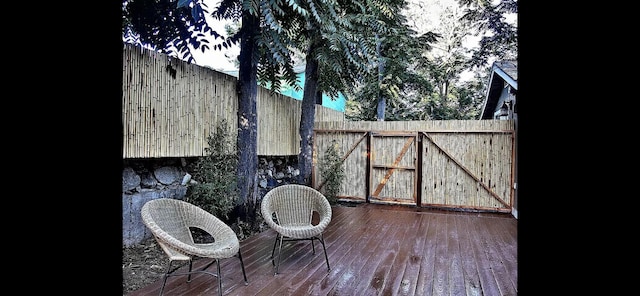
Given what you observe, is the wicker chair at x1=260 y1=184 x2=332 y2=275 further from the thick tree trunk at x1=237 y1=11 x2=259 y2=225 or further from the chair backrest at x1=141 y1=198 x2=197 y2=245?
the thick tree trunk at x1=237 y1=11 x2=259 y2=225

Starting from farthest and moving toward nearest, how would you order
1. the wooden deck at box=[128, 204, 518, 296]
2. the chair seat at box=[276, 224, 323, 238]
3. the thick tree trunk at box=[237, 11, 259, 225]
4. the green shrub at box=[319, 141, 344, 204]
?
the green shrub at box=[319, 141, 344, 204] → the thick tree trunk at box=[237, 11, 259, 225] → the chair seat at box=[276, 224, 323, 238] → the wooden deck at box=[128, 204, 518, 296]

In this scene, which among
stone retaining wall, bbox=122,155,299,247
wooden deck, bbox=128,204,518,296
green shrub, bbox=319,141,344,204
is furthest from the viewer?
green shrub, bbox=319,141,344,204

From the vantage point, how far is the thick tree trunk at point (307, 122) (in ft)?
21.0

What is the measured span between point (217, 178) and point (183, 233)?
1.25 m

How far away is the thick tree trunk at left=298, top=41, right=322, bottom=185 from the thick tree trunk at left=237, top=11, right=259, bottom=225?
1.83 meters

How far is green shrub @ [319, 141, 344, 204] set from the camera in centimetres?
693

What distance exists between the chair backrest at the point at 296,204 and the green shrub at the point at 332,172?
2974 millimetres

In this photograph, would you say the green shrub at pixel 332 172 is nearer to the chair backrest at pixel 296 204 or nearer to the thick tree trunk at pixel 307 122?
the thick tree trunk at pixel 307 122

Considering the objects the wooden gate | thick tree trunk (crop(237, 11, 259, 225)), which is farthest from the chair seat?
the wooden gate

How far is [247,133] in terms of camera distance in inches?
186

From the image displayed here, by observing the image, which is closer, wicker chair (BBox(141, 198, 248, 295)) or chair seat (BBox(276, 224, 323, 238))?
wicker chair (BBox(141, 198, 248, 295))
